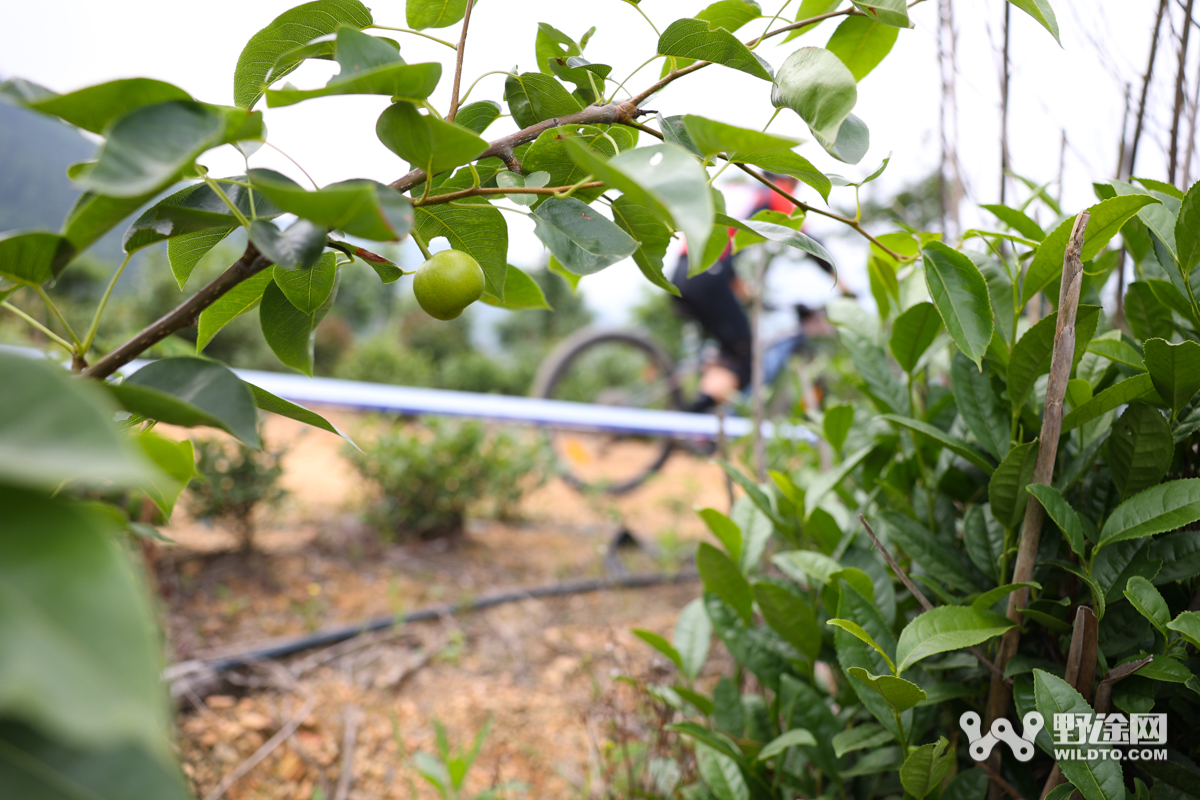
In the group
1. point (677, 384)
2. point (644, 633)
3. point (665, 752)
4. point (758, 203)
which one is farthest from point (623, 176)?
point (677, 384)

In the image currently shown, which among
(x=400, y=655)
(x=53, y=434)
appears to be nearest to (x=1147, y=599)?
(x=53, y=434)

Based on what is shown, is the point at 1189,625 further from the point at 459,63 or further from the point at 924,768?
the point at 459,63

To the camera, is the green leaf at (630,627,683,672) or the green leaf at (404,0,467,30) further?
the green leaf at (630,627,683,672)

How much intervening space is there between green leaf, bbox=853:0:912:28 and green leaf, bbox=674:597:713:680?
2.14 feet

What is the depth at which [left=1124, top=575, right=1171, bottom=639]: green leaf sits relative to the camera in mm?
444

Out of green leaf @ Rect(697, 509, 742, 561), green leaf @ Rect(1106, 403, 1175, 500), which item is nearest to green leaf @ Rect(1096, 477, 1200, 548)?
green leaf @ Rect(1106, 403, 1175, 500)

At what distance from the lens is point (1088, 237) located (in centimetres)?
48

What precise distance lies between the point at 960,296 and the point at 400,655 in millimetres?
1458

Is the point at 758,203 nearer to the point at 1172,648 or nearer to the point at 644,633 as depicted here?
the point at 644,633

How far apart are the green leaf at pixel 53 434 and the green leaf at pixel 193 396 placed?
72mm

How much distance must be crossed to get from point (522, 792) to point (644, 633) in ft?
1.80

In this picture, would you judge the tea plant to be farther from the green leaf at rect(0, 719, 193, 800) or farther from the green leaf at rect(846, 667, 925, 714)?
the green leaf at rect(846, 667, 925, 714)

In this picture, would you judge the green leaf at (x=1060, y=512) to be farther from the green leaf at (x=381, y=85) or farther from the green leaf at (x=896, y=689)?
the green leaf at (x=381, y=85)

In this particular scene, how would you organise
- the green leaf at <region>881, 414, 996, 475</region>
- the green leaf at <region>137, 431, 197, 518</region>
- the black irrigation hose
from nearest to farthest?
1. the green leaf at <region>137, 431, 197, 518</region>
2. the green leaf at <region>881, 414, 996, 475</region>
3. the black irrigation hose
